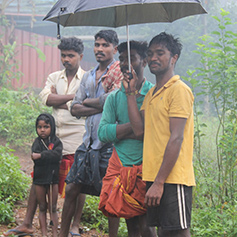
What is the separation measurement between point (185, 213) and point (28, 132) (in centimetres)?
727

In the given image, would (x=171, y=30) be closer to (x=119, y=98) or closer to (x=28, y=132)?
(x=28, y=132)

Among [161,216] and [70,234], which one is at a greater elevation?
[161,216]

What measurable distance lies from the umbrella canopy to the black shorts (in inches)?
53.1

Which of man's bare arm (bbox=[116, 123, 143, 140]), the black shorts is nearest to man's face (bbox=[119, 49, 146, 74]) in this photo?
man's bare arm (bbox=[116, 123, 143, 140])

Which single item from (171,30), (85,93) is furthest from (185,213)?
(171,30)

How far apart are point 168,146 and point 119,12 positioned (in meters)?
1.82

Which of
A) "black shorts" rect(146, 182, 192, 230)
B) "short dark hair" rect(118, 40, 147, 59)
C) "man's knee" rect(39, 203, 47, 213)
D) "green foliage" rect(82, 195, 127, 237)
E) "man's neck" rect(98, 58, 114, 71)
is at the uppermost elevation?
"short dark hair" rect(118, 40, 147, 59)

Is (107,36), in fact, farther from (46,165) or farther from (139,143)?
(46,165)

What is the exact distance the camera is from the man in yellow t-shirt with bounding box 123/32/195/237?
108 inches

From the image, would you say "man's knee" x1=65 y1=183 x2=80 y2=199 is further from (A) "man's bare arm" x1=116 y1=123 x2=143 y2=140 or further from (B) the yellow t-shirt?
(B) the yellow t-shirt

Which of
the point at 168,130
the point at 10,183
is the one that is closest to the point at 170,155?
the point at 168,130

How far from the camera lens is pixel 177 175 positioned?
2760 mm

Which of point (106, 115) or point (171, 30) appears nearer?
point (106, 115)

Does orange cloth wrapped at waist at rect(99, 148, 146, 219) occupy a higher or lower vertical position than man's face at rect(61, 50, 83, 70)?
lower
